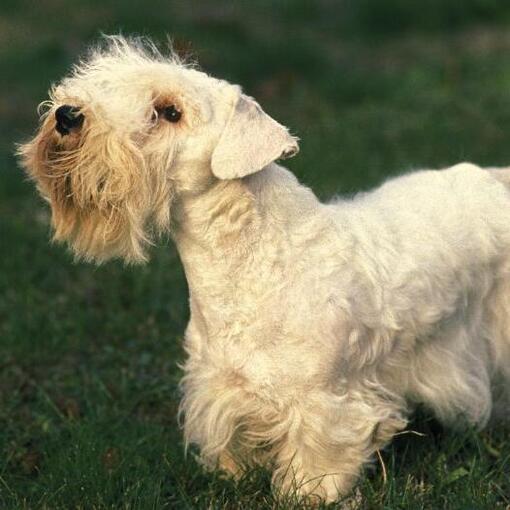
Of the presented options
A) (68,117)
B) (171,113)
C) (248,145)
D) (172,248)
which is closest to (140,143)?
(171,113)

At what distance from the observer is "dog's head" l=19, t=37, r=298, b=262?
13.0 ft

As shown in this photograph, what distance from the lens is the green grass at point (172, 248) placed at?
4500mm

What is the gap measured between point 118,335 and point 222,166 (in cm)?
232

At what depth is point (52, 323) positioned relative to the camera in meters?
6.14

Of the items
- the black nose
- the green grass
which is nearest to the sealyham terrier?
the black nose

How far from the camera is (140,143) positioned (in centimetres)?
400

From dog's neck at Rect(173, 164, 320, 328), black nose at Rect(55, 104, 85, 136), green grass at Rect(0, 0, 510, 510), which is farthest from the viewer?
green grass at Rect(0, 0, 510, 510)

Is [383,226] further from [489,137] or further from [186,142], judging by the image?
[489,137]

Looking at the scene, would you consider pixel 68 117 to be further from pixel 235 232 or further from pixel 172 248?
pixel 172 248

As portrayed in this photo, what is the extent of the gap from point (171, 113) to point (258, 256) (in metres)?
0.61

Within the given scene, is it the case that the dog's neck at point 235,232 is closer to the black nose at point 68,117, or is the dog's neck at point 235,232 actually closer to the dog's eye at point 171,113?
the dog's eye at point 171,113

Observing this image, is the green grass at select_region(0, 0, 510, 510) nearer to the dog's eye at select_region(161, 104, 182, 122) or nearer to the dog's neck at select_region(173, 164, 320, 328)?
the dog's eye at select_region(161, 104, 182, 122)

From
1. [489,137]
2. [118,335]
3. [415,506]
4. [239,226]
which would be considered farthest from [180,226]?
[489,137]

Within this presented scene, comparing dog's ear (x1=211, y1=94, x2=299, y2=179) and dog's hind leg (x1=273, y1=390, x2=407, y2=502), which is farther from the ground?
dog's ear (x1=211, y1=94, x2=299, y2=179)
